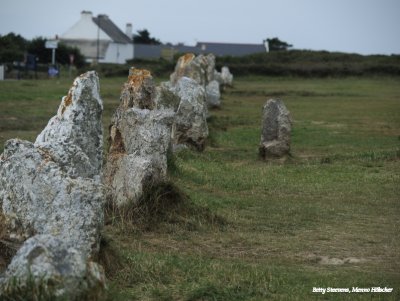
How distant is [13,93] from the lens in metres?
36.6

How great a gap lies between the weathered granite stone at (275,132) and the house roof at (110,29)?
3576 inches

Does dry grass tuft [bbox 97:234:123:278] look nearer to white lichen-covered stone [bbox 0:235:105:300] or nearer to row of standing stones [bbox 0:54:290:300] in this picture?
row of standing stones [bbox 0:54:290:300]

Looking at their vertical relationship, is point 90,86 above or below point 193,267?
above

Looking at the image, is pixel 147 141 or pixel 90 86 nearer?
pixel 90 86

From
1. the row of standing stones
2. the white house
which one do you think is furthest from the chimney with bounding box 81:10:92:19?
the row of standing stones

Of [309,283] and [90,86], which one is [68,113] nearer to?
[90,86]

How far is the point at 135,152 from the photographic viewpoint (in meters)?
13.9

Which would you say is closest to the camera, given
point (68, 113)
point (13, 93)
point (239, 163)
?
point (68, 113)

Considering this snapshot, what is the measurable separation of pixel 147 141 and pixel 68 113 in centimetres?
252

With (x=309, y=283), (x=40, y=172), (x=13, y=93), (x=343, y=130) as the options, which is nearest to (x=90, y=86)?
(x=40, y=172)

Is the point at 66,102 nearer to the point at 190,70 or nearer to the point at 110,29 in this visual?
the point at 190,70

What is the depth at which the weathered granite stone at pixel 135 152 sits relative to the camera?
12914 mm

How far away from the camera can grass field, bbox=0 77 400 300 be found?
30.0 ft

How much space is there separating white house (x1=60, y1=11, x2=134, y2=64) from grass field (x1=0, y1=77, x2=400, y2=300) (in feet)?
269
